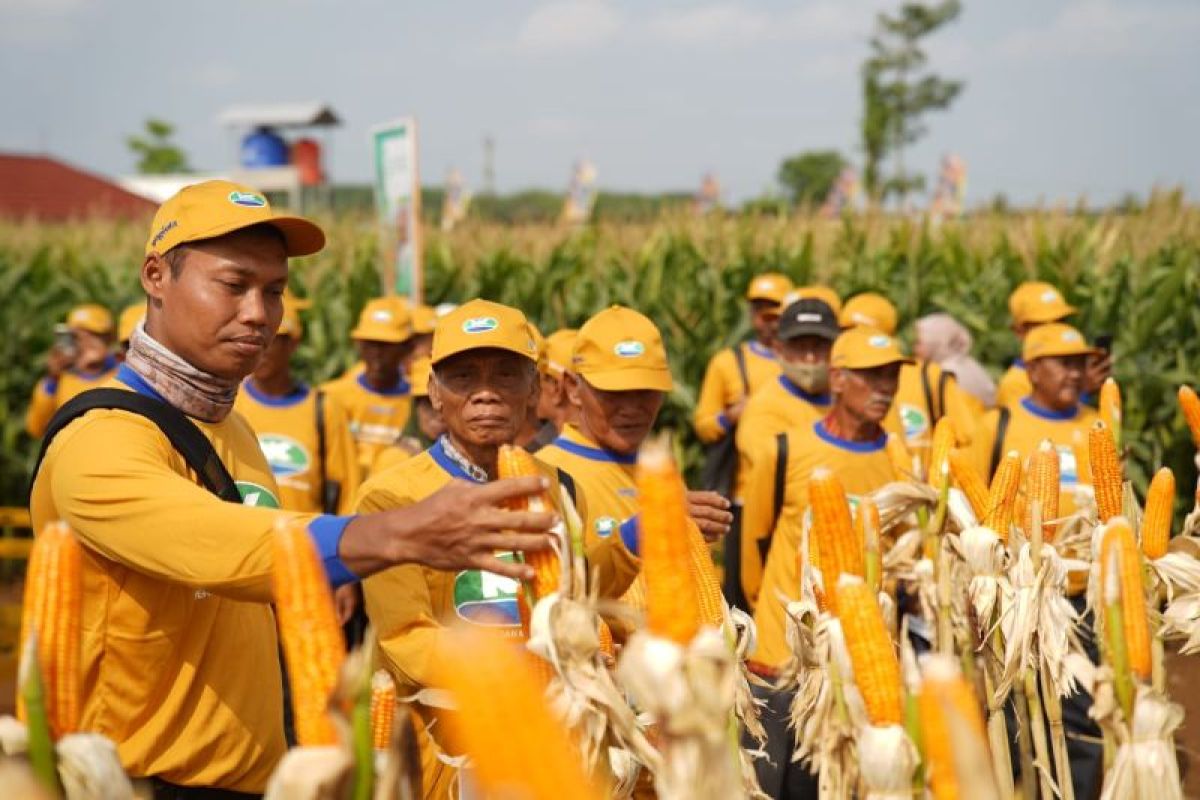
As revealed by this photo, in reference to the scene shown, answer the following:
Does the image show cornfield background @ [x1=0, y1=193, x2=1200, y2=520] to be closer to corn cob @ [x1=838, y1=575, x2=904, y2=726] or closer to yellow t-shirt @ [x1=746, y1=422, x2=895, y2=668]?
yellow t-shirt @ [x1=746, y1=422, x2=895, y2=668]

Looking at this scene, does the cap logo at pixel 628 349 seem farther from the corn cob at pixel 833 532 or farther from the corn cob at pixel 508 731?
the corn cob at pixel 508 731

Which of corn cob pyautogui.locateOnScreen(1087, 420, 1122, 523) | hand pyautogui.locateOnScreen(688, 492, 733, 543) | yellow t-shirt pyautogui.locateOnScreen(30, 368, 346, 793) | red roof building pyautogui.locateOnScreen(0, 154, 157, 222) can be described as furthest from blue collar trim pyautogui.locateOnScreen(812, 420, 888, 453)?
red roof building pyautogui.locateOnScreen(0, 154, 157, 222)

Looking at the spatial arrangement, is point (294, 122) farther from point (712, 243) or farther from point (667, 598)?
point (667, 598)

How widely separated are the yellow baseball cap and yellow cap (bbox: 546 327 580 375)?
11.7 ft

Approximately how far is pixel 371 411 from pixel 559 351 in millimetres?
1979

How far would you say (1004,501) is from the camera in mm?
3346

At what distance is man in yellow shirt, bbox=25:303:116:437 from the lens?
10.3 m

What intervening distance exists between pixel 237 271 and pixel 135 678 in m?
0.84

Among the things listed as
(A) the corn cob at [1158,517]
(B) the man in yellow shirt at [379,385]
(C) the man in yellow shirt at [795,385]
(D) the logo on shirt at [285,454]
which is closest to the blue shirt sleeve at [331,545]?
(A) the corn cob at [1158,517]

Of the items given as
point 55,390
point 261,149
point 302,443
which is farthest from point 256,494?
point 261,149

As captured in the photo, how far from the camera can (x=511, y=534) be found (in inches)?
81.7

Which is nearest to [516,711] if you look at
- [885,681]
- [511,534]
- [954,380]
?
[511,534]

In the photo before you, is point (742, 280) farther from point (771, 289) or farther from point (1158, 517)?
point (1158, 517)

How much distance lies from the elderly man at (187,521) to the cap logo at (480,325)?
0.66 m
